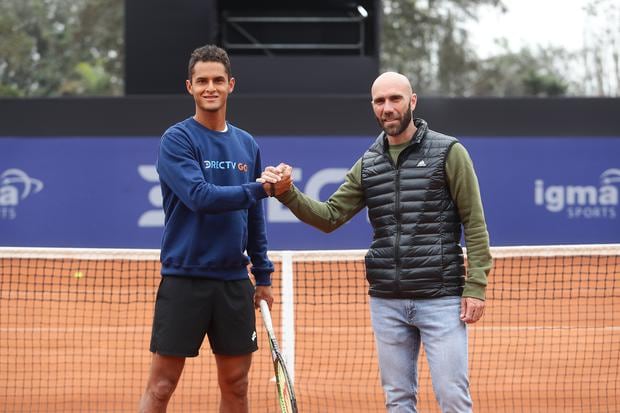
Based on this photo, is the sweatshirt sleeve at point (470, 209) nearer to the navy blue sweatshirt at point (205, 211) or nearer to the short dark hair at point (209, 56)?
the navy blue sweatshirt at point (205, 211)

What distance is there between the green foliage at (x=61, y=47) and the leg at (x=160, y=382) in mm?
31540

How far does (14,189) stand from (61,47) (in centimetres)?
2601

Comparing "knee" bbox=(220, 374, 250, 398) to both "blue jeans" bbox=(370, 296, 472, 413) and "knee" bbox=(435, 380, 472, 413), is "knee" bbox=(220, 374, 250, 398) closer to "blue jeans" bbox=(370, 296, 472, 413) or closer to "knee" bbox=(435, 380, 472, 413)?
"blue jeans" bbox=(370, 296, 472, 413)

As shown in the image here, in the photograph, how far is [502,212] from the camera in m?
13.4

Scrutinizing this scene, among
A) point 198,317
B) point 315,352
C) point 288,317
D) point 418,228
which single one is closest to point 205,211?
point 198,317

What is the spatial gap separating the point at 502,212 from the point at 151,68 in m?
5.82

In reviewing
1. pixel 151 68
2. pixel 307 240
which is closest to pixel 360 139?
pixel 307 240

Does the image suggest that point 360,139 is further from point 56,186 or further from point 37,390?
point 37,390

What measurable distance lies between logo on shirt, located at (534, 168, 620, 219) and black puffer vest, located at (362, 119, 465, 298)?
9.62 metres

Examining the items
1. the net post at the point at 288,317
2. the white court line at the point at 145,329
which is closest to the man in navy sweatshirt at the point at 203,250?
the net post at the point at 288,317

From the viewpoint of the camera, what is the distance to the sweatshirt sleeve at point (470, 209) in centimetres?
402

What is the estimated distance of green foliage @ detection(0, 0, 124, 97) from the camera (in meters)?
35.2

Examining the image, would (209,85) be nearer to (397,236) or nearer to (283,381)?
(397,236)

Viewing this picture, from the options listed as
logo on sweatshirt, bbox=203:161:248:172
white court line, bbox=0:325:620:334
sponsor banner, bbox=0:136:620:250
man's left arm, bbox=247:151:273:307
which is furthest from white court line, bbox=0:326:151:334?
logo on sweatshirt, bbox=203:161:248:172
